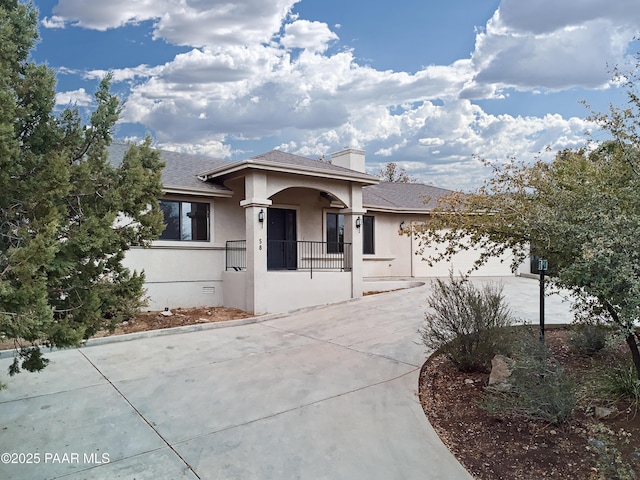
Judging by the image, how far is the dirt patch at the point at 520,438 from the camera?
352cm

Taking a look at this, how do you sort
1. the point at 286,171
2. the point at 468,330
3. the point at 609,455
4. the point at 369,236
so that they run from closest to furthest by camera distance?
the point at 609,455 < the point at 468,330 < the point at 286,171 < the point at 369,236

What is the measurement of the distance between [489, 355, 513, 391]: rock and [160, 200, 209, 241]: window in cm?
891

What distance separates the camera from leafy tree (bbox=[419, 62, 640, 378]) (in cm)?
360

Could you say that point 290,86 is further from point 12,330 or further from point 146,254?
point 12,330

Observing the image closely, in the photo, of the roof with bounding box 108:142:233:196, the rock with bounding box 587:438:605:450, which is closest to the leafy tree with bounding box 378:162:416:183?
the roof with bounding box 108:142:233:196

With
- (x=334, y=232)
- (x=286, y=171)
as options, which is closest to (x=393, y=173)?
(x=334, y=232)

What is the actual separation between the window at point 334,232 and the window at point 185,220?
15.7 feet

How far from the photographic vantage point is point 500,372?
198 inches

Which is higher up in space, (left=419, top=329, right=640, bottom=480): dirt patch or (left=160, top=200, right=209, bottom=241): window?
(left=160, top=200, right=209, bottom=241): window

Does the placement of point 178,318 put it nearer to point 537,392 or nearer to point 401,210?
point 537,392

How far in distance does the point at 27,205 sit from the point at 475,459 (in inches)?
164

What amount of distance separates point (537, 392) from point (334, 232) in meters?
11.9

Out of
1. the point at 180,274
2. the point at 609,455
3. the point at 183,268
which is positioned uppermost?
the point at 183,268

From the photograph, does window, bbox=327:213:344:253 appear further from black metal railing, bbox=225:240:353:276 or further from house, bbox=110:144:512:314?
house, bbox=110:144:512:314
